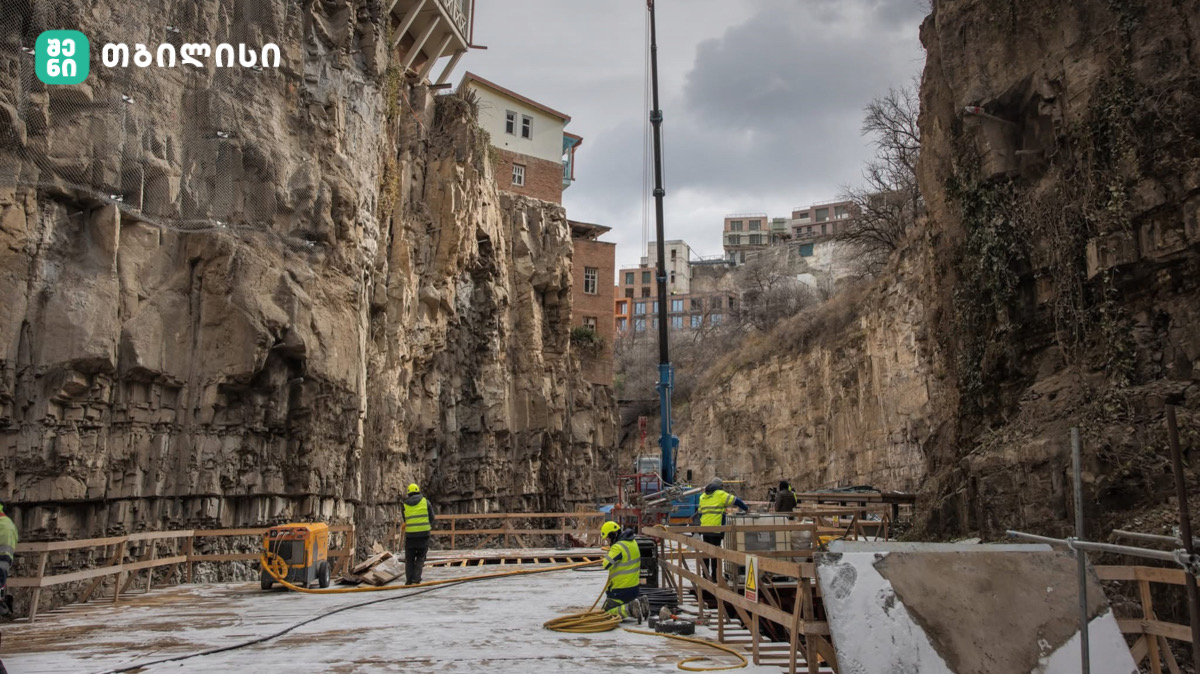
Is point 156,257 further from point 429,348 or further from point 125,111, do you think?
point 429,348

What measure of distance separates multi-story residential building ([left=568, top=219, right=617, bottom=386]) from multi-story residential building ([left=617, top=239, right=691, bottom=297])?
44.7 metres

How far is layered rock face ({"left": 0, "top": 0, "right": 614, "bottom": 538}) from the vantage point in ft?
47.2

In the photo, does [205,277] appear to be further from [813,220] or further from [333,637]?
[813,220]

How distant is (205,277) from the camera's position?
17.3 meters

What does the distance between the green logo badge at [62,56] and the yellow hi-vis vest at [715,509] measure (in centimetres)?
1232

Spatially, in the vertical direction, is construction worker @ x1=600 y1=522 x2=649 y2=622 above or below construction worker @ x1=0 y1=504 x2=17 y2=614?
below

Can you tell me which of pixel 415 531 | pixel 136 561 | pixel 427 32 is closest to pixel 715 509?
pixel 415 531

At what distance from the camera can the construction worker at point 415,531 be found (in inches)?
606

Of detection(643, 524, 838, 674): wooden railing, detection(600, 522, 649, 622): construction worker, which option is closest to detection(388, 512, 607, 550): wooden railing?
detection(600, 522, 649, 622): construction worker

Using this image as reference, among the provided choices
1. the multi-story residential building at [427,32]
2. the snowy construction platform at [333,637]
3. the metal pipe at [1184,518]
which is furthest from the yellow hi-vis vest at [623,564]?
the multi-story residential building at [427,32]

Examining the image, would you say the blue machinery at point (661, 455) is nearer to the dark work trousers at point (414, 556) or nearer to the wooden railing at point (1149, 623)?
the dark work trousers at point (414, 556)

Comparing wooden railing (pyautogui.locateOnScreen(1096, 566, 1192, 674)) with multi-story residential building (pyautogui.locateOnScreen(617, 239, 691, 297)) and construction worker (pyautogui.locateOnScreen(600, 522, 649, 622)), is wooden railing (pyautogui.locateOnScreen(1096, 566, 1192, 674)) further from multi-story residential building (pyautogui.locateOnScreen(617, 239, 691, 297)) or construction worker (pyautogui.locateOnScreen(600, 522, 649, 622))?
multi-story residential building (pyautogui.locateOnScreen(617, 239, 691, 297))

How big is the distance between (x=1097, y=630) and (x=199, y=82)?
57.7 ft

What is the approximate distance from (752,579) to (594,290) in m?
38.5
